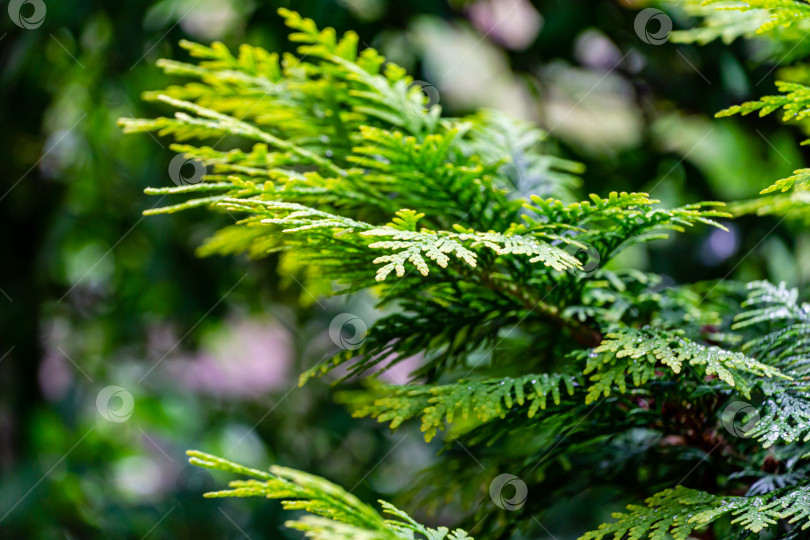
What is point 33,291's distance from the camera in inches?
56.7

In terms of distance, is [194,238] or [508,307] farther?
[194,238]

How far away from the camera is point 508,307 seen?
0.47m

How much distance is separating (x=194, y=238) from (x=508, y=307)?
43.4 inches

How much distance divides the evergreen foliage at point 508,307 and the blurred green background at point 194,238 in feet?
1.92

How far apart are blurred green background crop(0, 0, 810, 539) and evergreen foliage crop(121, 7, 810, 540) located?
586mm

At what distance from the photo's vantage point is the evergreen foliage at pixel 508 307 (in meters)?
0.36

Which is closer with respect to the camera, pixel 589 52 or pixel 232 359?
pixel 589 52

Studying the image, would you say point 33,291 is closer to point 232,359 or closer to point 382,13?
point 232,359

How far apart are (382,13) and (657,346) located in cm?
105

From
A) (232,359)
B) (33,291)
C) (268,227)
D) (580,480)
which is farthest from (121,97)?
(580,480)

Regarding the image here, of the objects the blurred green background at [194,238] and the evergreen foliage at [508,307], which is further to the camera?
the blurred green background at [194,238]

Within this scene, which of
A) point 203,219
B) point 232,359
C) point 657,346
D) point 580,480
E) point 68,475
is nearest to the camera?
point 657,346

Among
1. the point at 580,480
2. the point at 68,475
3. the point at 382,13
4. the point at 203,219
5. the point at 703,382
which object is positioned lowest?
the point at 68,475

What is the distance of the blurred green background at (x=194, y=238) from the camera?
1162 millimetres
